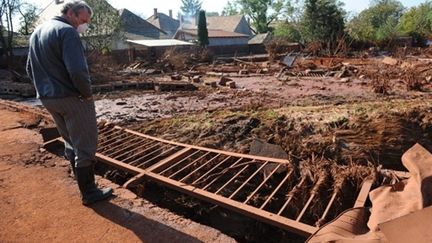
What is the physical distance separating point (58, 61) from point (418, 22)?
34.1 metres

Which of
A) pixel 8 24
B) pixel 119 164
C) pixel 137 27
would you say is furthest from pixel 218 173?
pixel 137 27

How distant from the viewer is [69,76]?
3.11 metres

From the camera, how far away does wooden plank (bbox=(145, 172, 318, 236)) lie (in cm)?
312

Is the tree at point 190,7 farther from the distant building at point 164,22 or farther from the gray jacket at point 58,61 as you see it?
the gray jacket at point 58,61

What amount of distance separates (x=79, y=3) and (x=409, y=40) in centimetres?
2745

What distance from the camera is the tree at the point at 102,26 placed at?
21.4m

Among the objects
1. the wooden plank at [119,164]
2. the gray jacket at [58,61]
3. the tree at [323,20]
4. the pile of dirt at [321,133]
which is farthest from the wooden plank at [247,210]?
the tree at [323,20]

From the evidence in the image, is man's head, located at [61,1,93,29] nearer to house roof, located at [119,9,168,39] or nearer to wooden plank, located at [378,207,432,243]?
wooden plank, located at [378,207,432,243]

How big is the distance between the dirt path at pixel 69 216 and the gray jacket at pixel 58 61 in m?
1.09

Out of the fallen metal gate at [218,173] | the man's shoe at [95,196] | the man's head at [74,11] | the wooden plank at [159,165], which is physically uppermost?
the man's head at [74,11]

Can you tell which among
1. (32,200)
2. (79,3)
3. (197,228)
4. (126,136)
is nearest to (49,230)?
(32,200)

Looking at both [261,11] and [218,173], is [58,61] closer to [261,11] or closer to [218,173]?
[218,173]

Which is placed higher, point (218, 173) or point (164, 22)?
point (164, 22)

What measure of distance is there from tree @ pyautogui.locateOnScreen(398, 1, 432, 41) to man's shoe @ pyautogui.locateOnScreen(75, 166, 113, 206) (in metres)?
28.8
